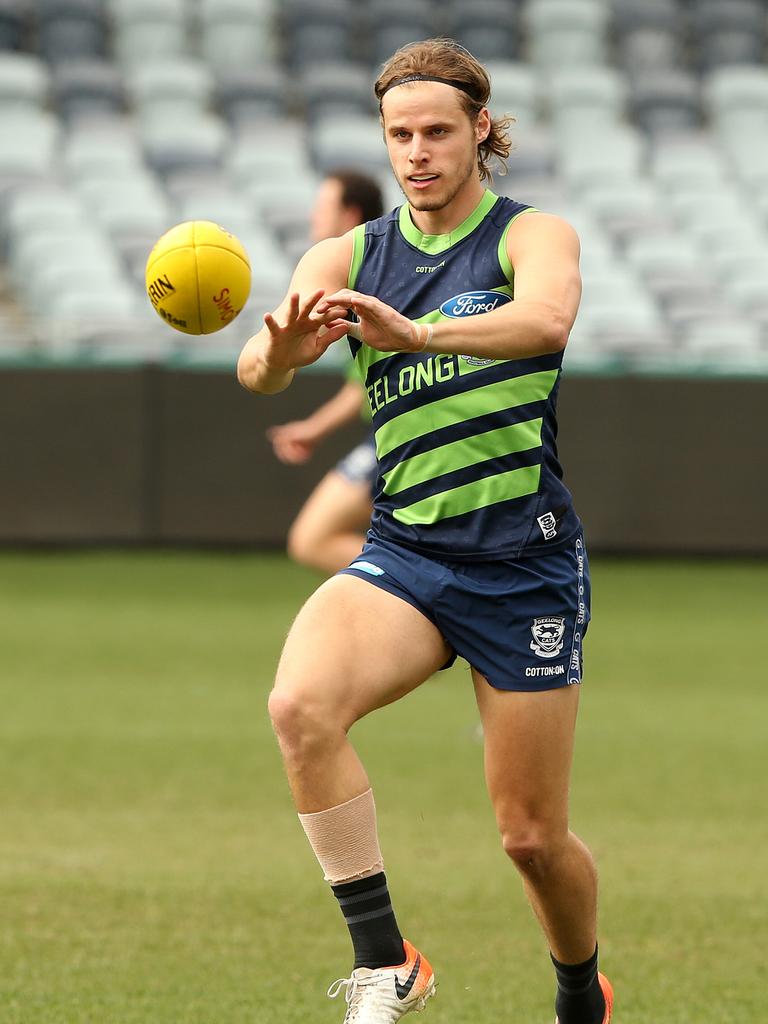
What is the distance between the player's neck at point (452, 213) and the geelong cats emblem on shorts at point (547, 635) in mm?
1008

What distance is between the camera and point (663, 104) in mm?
23734

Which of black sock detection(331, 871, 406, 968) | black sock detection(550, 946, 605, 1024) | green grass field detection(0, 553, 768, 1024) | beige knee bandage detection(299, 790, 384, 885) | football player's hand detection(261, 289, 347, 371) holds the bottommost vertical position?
green grass field detection(0, 553, 768, 1024)

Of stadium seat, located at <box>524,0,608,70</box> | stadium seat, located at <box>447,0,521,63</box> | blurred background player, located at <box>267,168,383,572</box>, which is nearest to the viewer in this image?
blurred background player, located at <box>267,168,383,572</box>

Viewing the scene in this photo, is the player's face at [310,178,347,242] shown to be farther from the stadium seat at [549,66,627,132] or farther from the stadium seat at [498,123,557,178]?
the stadium seat at [549,66,627,132]

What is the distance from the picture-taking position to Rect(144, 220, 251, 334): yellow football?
4.48 meters

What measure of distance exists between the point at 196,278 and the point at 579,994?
2107 millimetres

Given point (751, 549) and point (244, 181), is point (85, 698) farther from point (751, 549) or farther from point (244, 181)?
point (244, 181)

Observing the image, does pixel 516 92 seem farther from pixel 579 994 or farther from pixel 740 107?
pixel 579 994

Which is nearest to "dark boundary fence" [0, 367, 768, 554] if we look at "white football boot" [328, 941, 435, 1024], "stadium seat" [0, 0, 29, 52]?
"stadium seat" [0, 0, 29, 52]

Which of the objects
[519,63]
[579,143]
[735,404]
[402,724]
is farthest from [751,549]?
[519,63]

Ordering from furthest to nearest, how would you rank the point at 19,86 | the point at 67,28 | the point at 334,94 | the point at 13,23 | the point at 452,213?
the point at 334,94 → the point at 13,23 → the point at 67,28 → the point at 19,86 → the point at 452,213

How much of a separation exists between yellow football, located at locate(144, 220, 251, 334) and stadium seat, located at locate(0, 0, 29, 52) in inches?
728

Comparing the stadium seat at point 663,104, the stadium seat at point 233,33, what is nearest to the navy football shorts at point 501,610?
the stadium seat at point 233,33

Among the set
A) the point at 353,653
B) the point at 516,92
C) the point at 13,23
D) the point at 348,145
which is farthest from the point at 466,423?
the point at 13,23
